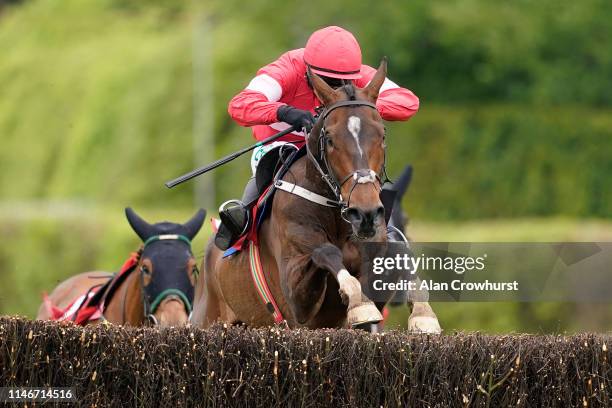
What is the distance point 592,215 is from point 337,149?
68.3 ft

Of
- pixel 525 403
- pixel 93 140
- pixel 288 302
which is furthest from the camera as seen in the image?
pixel 93 140

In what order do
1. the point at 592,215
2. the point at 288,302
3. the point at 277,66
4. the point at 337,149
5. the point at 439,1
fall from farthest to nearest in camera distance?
the point at 439,1 → the point at 592,215 → the point at 277,66 → the point at 288,302 → the point at 337,149

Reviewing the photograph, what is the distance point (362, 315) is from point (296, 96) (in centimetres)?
185

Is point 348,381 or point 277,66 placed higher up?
point 277,66

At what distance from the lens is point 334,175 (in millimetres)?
6648

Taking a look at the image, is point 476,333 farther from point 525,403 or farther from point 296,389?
point 296,389

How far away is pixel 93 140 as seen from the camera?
31.2m

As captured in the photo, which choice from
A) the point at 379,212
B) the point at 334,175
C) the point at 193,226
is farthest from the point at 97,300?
the point at 379,212

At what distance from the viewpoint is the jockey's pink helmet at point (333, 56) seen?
7.14 metres

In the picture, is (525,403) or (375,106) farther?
(375,106)

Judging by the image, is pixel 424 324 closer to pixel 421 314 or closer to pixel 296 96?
pixel 421 314

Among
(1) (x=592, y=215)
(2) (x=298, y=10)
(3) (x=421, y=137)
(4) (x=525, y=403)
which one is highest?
(2) (x=298, y=10)

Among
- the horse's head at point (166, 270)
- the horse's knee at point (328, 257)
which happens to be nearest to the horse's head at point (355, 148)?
the horse's knee at point (328, 257)

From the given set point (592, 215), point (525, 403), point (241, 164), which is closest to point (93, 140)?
point (241, 164)
